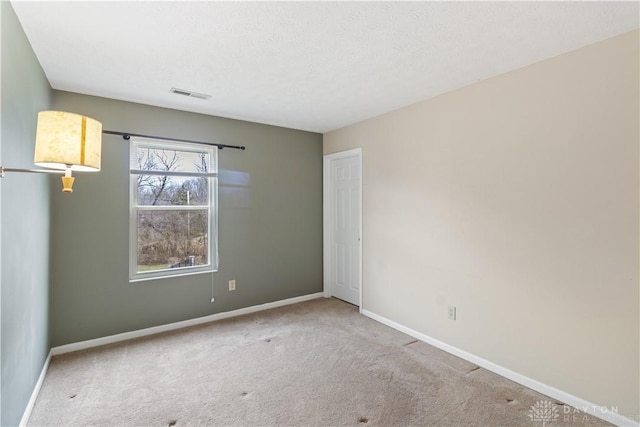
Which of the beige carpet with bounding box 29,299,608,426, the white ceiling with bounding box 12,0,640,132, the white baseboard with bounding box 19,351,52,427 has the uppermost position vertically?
the white ceiling with bounding box 12,0,640,132

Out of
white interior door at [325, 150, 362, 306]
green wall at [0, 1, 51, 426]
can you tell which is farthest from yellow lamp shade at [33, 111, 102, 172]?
white interior door at [325, 150, 362, 306]

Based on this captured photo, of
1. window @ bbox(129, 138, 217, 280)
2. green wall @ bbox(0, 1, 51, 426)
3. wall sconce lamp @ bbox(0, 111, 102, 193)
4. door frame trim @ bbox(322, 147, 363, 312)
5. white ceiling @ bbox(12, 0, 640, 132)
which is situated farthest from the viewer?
door frame trim @ bbox(322, 147, 363, 312)

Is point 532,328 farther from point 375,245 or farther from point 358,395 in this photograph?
point 375,245

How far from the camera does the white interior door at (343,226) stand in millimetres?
4145

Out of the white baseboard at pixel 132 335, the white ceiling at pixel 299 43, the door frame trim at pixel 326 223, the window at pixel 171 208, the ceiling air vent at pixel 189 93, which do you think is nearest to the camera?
the white ceiling at pixel 299 43

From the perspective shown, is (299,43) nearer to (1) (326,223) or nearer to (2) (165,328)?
(1) (326,223)

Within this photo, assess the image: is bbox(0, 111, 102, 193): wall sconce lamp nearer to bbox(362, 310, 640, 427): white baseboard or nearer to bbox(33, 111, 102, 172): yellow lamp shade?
bbox(33, 111, 102, 172): yellow lamp shade

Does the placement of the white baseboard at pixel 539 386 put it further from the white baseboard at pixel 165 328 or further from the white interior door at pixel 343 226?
the white baseboard at pixel 165 328

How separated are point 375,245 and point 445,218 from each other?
0.98m

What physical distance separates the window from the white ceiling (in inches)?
26.2

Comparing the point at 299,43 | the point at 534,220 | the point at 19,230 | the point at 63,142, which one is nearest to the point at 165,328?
the point at 19,230

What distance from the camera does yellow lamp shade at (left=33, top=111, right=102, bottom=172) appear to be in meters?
1.40

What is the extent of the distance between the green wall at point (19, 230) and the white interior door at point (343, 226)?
303 centimetres

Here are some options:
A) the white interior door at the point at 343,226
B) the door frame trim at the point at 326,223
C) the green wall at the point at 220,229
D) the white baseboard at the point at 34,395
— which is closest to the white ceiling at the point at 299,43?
the green wall at the point at 220,229
